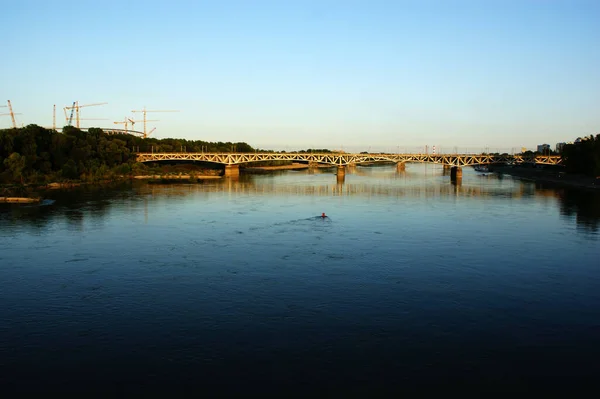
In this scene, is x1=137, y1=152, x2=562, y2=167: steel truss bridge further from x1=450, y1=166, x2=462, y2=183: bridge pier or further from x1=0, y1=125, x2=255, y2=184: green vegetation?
x1=0, y1=125, x2=255, y2=184: green vegetation

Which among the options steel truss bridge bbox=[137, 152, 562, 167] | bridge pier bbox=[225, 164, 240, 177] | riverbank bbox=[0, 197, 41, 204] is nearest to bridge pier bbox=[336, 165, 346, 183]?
steel truss bridge bbox=[137, 152, 562, 167]

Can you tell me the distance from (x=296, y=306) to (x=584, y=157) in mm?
118444

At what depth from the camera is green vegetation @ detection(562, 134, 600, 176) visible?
4456 inches

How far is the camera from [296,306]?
26.1 m

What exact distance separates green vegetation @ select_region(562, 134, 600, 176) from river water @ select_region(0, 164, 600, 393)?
70.3m

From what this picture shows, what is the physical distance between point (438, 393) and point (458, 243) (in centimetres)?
2771

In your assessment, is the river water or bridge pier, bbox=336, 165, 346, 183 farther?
A: bridge pier, bbox=336, 165, 346, 183

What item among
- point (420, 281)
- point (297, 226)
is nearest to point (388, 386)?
point (420, 281)

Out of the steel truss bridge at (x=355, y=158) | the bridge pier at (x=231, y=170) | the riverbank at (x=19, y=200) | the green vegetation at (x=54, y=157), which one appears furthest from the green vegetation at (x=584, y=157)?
the riverbank at (x=19, y=200)

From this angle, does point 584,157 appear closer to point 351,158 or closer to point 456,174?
point 456,174

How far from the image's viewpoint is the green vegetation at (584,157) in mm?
113188

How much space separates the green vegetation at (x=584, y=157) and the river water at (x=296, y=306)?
70301 millimetres

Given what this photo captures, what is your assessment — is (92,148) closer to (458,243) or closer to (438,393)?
(458,243)

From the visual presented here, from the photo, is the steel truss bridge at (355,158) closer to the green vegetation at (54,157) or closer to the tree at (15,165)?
the green vegetation at (54,157)
